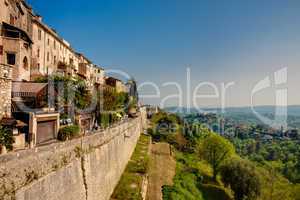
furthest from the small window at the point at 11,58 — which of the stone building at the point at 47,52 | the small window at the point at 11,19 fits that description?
the stone building at the point at 47,52

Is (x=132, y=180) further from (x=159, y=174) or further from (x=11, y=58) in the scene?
(x=11, y=58)

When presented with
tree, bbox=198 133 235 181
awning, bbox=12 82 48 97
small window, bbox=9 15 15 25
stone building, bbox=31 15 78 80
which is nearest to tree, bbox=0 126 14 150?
awning, bbox=12 82 48 97

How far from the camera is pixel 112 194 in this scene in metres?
17.4

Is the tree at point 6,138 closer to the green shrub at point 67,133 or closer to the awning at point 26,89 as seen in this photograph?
the green shrub at point 67,133

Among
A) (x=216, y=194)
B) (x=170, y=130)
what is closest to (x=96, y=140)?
(x=216, y=194)

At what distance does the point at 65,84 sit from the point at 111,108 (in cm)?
1002

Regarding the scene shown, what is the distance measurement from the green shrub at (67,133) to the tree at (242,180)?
26.0m

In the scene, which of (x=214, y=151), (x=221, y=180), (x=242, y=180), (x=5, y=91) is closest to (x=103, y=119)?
(x=5, y=91)

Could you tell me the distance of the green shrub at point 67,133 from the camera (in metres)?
16.3

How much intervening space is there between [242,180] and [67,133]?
A: 26.8m

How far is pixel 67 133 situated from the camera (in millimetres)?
16531

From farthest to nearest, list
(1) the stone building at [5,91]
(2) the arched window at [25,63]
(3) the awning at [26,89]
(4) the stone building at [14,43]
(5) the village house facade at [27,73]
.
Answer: (2) the arched window at [25,63]
(4) the stone building at [14,43]
(3) the awning at [26,89]
(5) the village house facade at [27,73]
(1) the stone building at [5,91]

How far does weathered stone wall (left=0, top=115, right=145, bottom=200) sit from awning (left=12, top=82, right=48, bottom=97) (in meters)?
5.65

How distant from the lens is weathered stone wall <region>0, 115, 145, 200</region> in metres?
6.57
